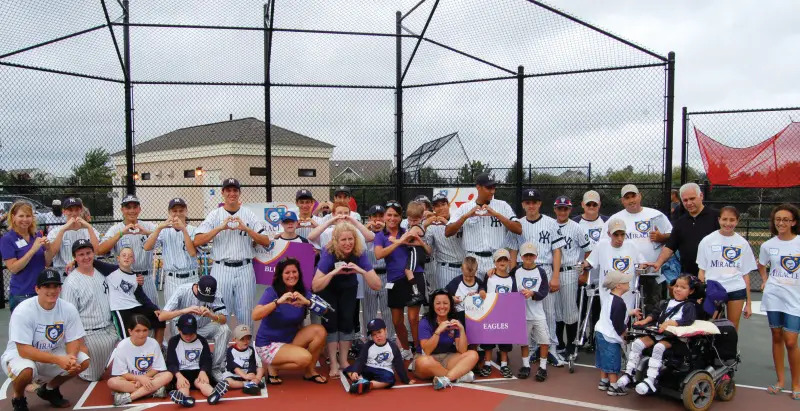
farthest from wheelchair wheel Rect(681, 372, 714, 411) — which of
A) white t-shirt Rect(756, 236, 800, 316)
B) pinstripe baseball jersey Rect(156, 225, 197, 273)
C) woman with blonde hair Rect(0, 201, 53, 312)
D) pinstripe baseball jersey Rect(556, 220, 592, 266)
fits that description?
woman with blonde hair Rect(0, 201, 53, 312)

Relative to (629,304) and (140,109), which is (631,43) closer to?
(629,304)

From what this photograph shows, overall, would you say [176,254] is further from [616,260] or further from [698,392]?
[698,392]

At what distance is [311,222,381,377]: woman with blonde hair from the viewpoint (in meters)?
5.77

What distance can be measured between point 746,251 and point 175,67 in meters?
7.89

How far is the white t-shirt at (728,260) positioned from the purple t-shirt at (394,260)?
3.09 m

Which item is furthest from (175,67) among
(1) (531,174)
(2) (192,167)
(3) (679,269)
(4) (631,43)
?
(3) (679,269)

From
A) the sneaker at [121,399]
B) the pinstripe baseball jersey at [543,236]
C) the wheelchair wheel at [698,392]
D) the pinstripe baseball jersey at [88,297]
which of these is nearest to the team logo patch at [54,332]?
the pinstripe baseball jersey at [88,297]

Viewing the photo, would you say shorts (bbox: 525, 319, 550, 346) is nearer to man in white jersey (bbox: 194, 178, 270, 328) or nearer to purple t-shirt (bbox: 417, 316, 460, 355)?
purple t-shirt (bbox: 417, 316, 460, 355)

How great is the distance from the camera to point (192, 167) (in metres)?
9.99

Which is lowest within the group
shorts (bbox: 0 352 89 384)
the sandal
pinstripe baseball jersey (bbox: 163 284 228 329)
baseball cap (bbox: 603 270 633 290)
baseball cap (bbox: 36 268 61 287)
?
the sandal

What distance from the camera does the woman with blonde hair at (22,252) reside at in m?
5.95

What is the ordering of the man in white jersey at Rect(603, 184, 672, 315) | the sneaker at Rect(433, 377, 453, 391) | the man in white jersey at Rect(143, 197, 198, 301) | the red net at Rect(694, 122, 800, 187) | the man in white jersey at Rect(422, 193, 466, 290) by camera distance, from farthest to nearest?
the red net at Rect(694, 122, 800, 187), the man in white jersey at Rect(422, 193, 466, 290), the man in white jersey at Rect(603, 184, 672, 315), the man in white jersey at Rect(143, 197, 198, 301), the sneaker at Rect(433, 377, 453, 391)

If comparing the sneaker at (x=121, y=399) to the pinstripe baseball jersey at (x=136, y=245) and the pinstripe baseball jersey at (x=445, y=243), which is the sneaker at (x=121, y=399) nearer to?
the pinstripe baseball jersey at (x=136, y=245)

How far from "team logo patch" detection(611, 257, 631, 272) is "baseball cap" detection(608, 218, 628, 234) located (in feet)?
0.97
